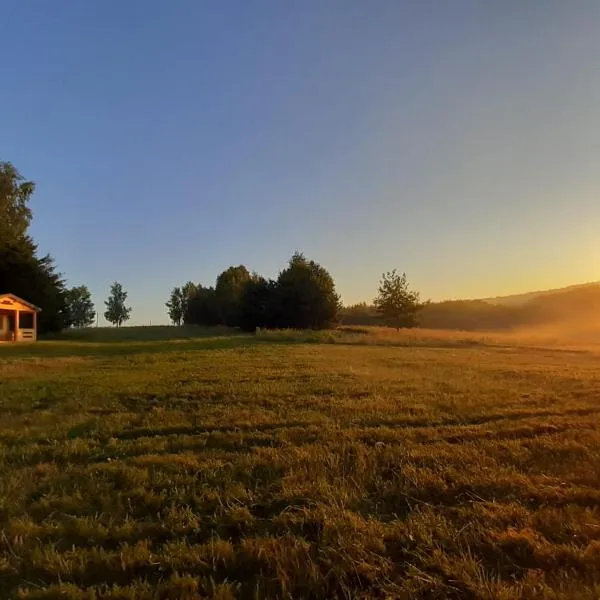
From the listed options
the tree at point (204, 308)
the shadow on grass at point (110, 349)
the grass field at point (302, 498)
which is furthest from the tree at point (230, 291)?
the grass field at point (302, 498)

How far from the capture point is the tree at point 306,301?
5689 cm

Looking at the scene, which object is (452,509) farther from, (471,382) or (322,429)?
(471,382)

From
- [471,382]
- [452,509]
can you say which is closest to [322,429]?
[452,509]

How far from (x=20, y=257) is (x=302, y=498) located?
47075 mm

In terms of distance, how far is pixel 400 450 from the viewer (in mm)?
6652

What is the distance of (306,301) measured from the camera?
56812 mm

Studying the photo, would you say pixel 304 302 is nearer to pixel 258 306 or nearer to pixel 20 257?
pixel 258 306

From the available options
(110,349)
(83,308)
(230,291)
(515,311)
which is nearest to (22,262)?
(110,349)

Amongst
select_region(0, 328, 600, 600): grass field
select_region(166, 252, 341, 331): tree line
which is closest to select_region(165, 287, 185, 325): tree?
select_region(166, 252, 341, 331): tree line

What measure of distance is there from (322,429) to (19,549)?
14.8 ft

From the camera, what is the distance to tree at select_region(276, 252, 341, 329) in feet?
187

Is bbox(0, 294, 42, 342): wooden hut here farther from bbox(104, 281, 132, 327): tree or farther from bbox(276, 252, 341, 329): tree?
bbox(104, 281, 132, 327): tree

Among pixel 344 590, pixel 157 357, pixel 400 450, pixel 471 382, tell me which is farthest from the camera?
pixel 157 357

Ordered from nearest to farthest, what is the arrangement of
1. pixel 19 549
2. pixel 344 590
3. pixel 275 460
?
pixel 344 590 < pixel 19 549 < pixel 275 460
